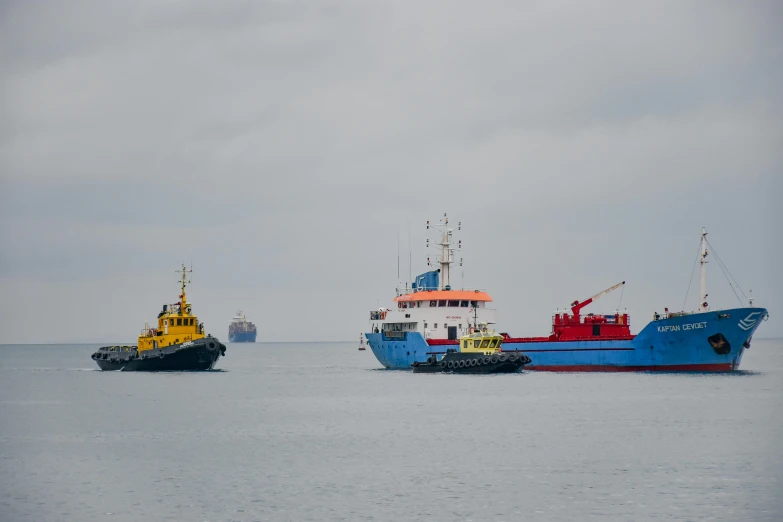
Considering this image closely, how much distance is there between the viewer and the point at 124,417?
50031 millimetres

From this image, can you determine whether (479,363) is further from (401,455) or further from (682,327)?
(401,455)

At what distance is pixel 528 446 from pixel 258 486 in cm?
1256

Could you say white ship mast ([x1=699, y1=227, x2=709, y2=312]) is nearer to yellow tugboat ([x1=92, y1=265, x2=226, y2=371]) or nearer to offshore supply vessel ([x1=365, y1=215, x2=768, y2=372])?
offshore supply vessel ([x1=365, y1=215, x2=768, y2=372])

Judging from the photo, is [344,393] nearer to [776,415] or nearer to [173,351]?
[173,351]

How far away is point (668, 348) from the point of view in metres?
71.5

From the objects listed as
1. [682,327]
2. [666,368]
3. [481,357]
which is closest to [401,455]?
[481,357]

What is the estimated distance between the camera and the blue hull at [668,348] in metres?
68.2

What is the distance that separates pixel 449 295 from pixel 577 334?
1182 centimetres

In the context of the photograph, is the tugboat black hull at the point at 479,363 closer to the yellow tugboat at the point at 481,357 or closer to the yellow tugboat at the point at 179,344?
the yellow tugboat at the point at 481,357

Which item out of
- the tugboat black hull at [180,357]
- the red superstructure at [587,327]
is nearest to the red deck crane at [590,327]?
the red superstructure at [587,327]

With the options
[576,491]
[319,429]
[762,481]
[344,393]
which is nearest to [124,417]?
[319,429]

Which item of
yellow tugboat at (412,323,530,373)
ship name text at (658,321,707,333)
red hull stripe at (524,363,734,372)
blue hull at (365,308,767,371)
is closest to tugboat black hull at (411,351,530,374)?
yellow tugboat at (412,323,530,373)

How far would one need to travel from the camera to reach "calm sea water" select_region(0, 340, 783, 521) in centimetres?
2680

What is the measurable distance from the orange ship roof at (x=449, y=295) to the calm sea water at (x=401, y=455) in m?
18.8
